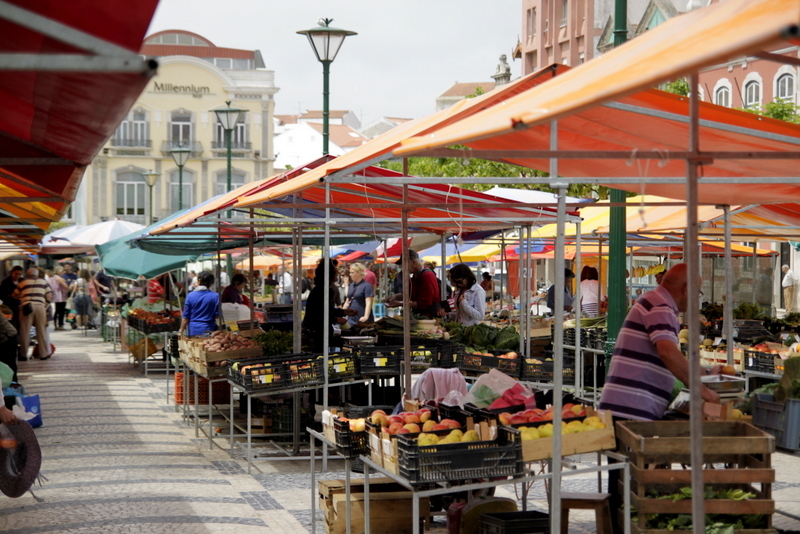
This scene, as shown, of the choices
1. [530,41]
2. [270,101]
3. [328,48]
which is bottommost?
[328,48]

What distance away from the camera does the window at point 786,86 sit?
39772 mm

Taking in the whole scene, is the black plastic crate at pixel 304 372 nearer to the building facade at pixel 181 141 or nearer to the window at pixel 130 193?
the building facade at pixel 181 141

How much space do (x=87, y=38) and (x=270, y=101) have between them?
67.7m

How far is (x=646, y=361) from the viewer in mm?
6133

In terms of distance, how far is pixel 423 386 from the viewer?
8398 mm

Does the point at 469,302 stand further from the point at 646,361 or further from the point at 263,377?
the point at 646,361

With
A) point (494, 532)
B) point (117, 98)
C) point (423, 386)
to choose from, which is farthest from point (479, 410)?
point (117, 98)

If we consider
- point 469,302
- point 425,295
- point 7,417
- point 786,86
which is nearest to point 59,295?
point 425,295

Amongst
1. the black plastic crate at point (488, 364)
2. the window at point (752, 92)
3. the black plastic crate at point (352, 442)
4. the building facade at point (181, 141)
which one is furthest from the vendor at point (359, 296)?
the building facade at point (181, 141)

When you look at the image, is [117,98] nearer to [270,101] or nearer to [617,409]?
[617,409]

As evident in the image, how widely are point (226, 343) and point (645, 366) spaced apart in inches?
247

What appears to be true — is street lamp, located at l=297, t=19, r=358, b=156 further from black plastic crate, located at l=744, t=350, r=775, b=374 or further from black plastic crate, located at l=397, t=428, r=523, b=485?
black plastic crate, located at l=397, t=428, r=523, b=485

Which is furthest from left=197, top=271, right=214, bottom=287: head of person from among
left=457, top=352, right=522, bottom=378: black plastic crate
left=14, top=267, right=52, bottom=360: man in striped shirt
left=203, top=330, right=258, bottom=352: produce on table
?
left=14, top=267, right=52, bottom=360: man in striped shirt

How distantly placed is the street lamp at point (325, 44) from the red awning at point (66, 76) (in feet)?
28.4
